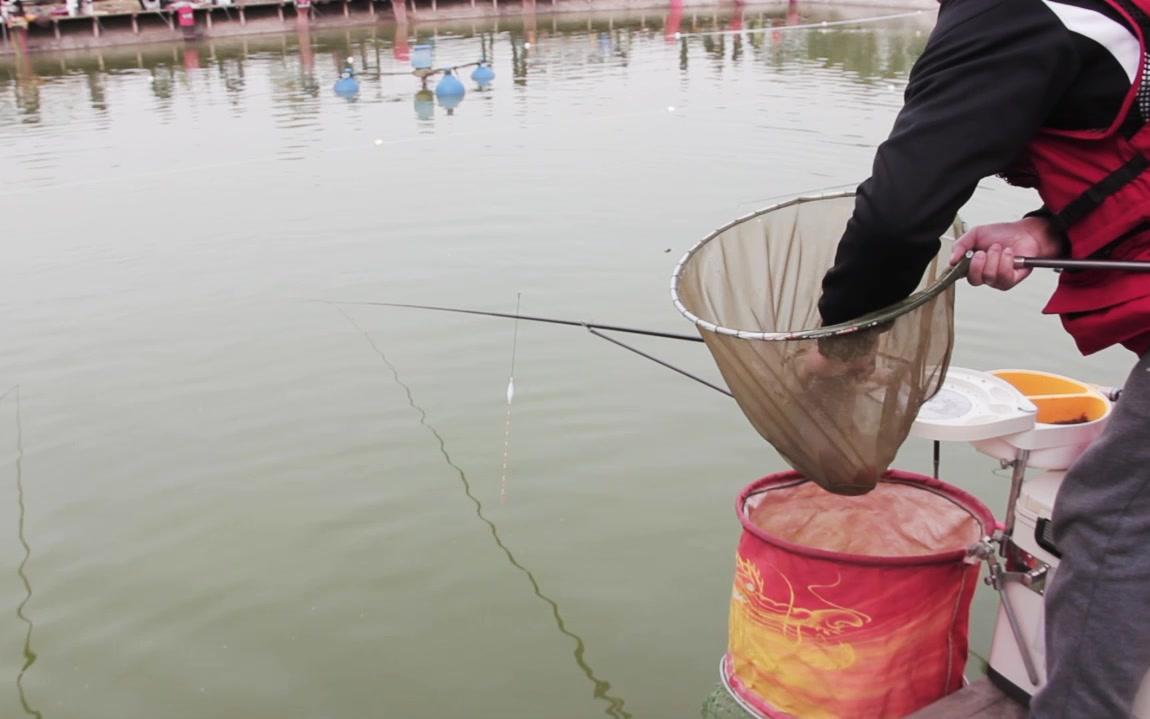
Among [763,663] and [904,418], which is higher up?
[904,418]

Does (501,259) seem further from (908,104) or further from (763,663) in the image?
(908,104)

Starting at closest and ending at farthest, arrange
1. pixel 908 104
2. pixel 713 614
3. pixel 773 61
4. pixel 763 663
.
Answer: pixel 908 104
pixel 763 663
pixel 713 614
pixel 773 61

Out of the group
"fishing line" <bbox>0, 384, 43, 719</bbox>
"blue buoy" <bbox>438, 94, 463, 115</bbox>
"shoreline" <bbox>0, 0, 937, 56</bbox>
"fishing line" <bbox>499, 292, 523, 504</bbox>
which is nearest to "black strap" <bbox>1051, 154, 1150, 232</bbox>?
"fishing line" <bbox>499, 292, 523, 504</bbox>

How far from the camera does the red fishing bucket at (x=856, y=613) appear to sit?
96.6 inches

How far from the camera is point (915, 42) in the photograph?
24000 mm

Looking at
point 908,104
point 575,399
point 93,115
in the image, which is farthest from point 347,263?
point 93,115

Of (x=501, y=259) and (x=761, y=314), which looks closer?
(x=761, y=314)

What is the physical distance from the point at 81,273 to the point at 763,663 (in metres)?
7.19

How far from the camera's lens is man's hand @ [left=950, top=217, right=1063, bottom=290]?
6.75 feet

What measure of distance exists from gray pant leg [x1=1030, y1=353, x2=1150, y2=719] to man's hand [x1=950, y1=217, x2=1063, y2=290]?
283 millimetres

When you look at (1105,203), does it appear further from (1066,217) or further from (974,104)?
(974,104)

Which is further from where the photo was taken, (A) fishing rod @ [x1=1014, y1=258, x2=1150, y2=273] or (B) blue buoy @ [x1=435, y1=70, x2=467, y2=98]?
(B) blue buoy @ [x1=435, y1=70, x2=467, y2=98]

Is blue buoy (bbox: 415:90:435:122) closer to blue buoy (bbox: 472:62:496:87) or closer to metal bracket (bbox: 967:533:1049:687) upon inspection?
blue buoy (bbox: 472:62:496:87)

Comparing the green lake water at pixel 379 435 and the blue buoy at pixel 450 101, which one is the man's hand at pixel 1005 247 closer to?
the green lake water at pixel 379 435
